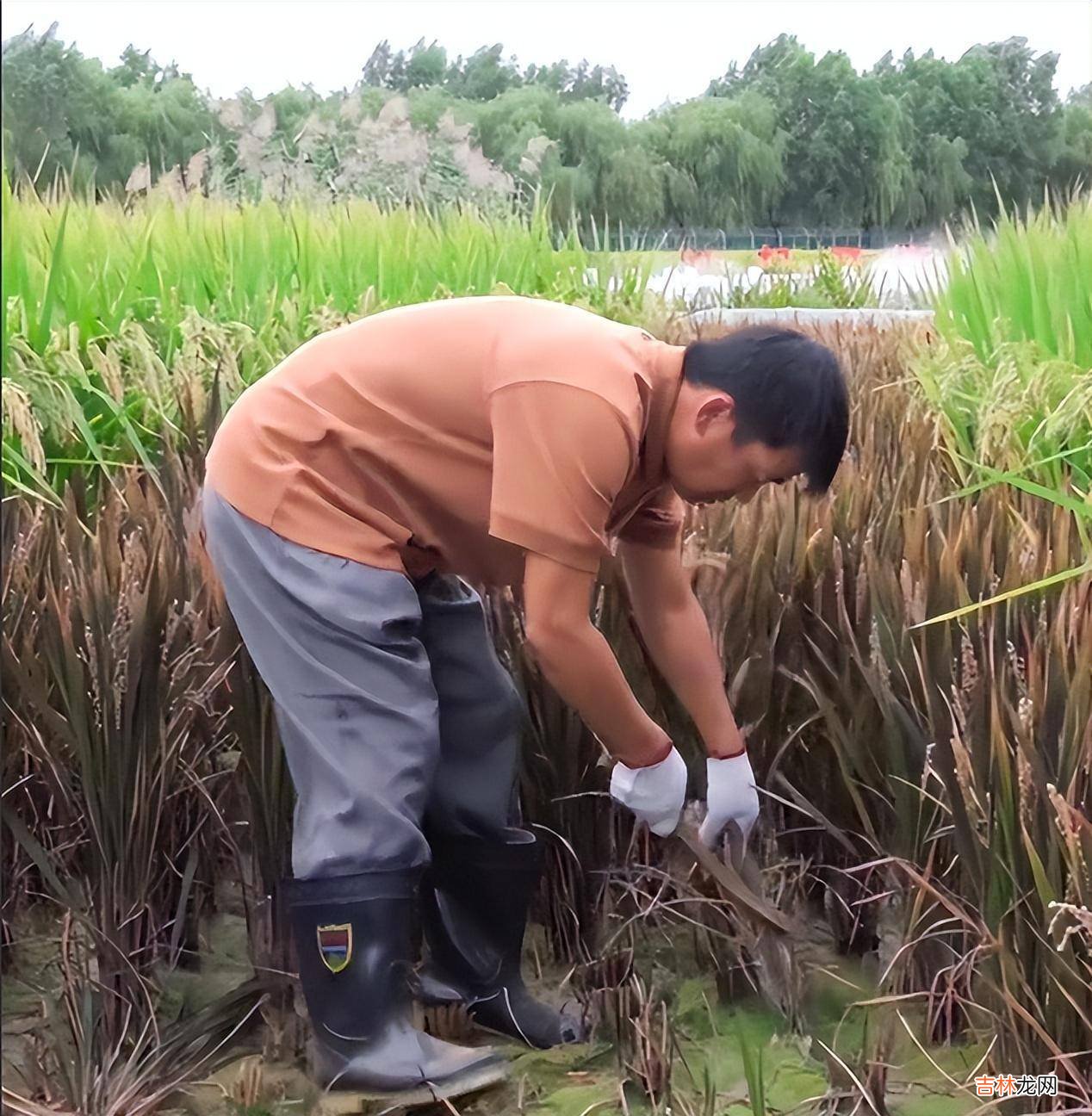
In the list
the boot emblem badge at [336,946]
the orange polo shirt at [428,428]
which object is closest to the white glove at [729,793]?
the orange polo shirt at [428,428]

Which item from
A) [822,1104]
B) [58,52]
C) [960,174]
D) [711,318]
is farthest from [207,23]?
[822,1104]

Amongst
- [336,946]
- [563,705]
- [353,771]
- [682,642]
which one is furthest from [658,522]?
[336,946]

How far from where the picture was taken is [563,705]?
1.46m

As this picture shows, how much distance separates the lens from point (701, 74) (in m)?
1.39

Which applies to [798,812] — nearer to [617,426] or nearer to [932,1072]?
[932,1072]

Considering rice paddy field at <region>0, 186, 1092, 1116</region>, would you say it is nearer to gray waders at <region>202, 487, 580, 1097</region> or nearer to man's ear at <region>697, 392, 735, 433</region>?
gray waders at <region>202, 487, 580, 1097</region>

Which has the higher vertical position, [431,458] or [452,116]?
[452,116]

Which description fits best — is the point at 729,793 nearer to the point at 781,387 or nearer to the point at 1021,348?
the point at 781,387

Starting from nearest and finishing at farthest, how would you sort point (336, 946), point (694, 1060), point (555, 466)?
point (555, 466), point (336, 946), point (694, 1060)

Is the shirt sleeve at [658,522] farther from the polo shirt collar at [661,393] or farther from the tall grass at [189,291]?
the tall grass at [189,291]

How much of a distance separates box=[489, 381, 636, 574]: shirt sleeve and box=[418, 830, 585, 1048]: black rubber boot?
1.28 ft

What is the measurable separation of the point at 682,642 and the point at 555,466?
300 millimetres

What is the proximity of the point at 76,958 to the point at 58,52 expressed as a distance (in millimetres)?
993

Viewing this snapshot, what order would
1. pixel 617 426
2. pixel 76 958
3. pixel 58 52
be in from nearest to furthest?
pixel 617 426 < pixel 58 52 < pixel 76 958
